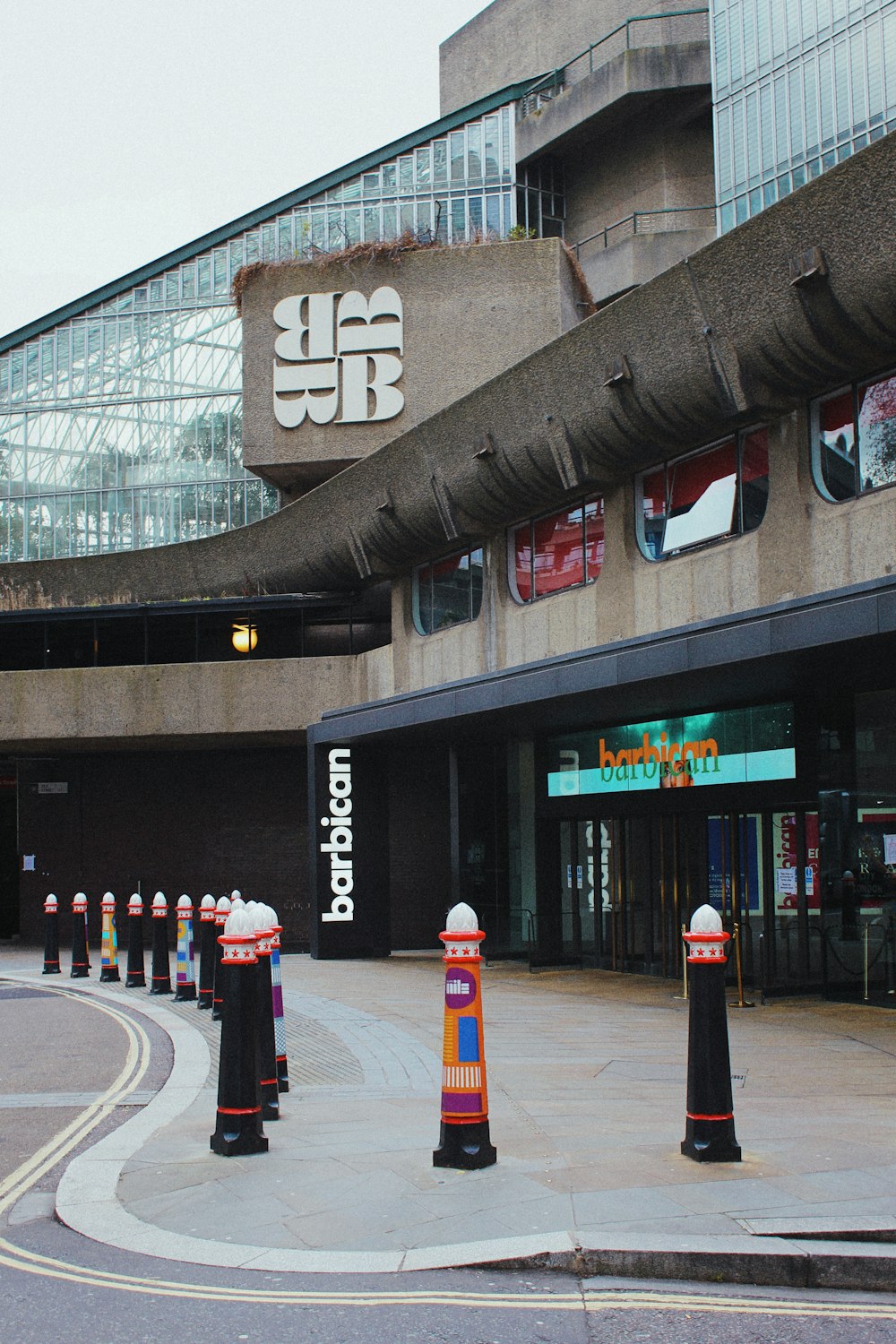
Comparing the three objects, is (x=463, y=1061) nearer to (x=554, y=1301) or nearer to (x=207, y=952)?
(x=554, y=1301)

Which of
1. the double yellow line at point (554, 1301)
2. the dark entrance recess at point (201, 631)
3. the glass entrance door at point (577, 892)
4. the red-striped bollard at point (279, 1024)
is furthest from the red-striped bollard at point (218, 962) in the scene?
the dark entrance recess at point (201, 631)

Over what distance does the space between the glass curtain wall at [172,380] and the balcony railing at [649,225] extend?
6.94 m

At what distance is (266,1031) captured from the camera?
8586 millimetres

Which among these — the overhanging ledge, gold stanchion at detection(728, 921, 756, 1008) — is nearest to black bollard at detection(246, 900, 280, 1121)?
the overhanging ledge

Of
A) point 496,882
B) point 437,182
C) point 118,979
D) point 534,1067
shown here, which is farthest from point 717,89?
point 534,1067

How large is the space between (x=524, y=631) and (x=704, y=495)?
4.56 m

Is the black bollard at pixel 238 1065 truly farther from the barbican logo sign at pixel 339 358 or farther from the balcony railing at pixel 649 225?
the balcony railing at pixel 649 225

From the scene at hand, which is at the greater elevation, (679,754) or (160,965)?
(679,754)

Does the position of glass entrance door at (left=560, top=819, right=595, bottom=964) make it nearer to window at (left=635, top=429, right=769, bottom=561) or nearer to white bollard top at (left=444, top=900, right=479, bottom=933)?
window at (left=635, top=429, right=769, bottom=561)

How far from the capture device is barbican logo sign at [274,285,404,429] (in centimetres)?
2875

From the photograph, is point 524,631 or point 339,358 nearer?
point 524,631

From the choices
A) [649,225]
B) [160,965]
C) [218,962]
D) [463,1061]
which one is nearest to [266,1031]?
[463,1061]

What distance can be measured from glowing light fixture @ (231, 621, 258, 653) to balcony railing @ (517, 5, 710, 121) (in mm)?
21837

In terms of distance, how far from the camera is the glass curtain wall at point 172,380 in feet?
114
